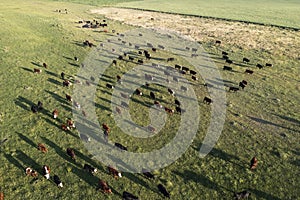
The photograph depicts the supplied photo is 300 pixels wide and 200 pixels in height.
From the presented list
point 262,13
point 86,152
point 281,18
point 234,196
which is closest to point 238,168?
point 234,196

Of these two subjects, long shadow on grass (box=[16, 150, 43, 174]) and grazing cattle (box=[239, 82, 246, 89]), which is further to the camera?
grazing cattle (box=[239, 82, 246, 89])

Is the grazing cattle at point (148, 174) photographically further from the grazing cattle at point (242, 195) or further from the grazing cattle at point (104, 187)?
the grazing cattle at point (242, 195)

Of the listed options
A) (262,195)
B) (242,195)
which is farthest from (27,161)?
(262,195)

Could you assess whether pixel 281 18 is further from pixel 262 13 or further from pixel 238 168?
pixel 238 168

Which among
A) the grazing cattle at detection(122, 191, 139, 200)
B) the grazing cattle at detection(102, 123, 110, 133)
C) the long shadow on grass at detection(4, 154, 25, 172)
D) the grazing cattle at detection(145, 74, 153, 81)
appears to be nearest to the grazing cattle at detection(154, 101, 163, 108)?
the grazing cattle at detection(145, 74, 153, 81)

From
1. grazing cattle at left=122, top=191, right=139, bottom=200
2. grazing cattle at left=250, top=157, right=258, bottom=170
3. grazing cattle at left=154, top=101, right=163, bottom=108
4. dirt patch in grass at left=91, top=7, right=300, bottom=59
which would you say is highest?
dirt patch in grass at left=91, top=7, right=300, bottom=59

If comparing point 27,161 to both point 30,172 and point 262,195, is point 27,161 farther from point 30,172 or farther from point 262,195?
point 262,195

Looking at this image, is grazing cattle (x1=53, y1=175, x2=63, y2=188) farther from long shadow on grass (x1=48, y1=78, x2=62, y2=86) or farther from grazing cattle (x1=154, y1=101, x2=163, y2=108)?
long shadow on grass (x1=48, y1=78, x2=62, y2=86)
